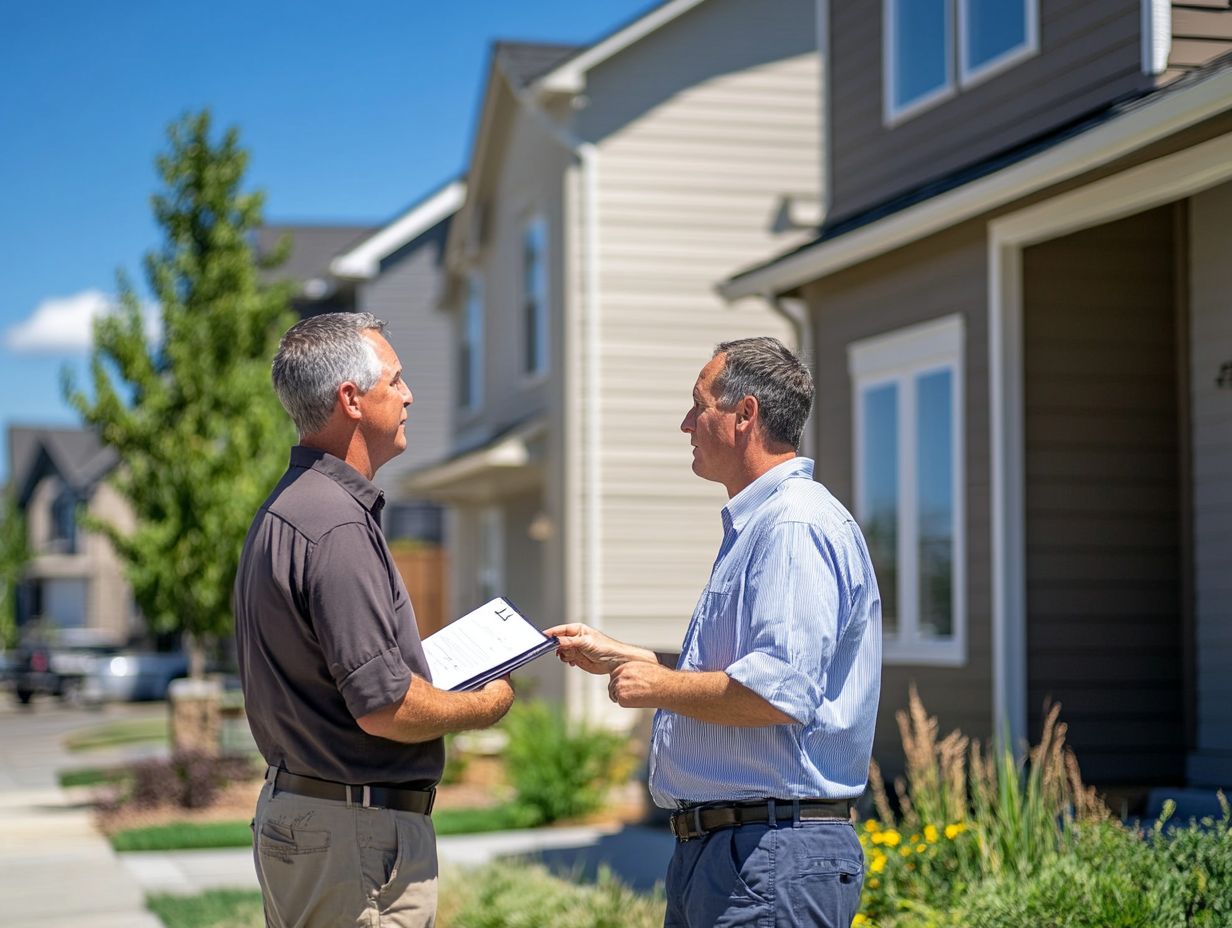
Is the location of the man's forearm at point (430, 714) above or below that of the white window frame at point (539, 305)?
below

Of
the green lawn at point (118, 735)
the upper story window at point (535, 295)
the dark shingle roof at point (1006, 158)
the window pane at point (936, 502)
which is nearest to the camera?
the dark shingle roof at point (1006, 158)

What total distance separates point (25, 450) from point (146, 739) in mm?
40717

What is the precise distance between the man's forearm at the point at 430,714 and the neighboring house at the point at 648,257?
12.4 meters

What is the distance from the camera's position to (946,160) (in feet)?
33.1

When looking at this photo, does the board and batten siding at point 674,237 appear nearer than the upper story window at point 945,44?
No

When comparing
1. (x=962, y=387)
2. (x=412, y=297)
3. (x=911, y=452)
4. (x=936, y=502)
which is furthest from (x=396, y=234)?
(x=962, y=387)

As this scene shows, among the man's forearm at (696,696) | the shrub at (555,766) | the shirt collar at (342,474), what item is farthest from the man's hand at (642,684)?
the shrub at (555,766)

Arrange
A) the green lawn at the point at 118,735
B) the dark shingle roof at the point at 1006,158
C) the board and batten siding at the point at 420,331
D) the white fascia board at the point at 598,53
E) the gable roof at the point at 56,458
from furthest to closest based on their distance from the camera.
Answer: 1. the gable roof at the point at 56,458
2. the board and batten siding at the point at 420,331
3. the green lawn at the point at 118,735
4. the white fascia board at the point at 598,53
5. the dark shingle roof at the point at 1006,158

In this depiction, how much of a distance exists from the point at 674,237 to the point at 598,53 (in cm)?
203

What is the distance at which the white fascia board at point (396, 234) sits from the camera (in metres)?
29.4

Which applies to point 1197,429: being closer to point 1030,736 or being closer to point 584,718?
point 1030,736

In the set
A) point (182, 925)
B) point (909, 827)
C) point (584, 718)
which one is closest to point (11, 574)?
point (584, 718)

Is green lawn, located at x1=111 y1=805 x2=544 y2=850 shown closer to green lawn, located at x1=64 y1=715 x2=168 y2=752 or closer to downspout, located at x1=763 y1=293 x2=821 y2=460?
downspout, located at x1=763 y1=293 x2=821 y2=460

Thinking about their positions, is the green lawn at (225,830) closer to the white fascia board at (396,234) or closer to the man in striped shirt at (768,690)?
the man in striped shirt at (768,690)
